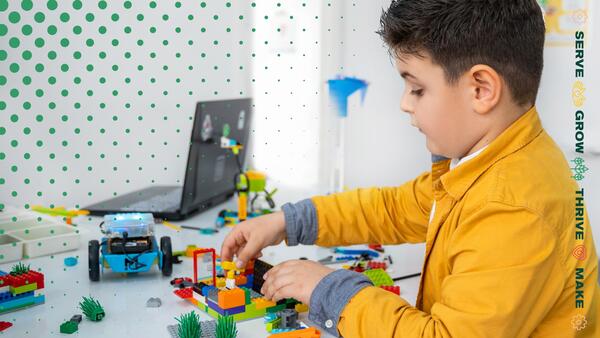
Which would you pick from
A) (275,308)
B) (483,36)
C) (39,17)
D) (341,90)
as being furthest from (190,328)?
(341,90)

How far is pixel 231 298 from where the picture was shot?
30.9 inches

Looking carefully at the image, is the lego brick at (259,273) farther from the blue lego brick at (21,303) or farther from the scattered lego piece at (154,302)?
the blue lego brick at (21,303)

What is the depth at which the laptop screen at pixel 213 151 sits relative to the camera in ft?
4.29

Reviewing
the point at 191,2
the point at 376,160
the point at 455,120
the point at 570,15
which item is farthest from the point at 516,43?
the point at 376,160

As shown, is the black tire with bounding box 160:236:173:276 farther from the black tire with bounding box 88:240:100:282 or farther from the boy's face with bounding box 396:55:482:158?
the boy's face with bounding box 396:55:482:158

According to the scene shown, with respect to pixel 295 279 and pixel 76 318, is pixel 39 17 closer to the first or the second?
pixel 76 318

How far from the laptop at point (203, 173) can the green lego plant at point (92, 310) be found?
53 centimetres

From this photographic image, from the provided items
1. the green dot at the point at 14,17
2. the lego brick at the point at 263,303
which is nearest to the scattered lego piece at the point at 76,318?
the lego brick at the point at 263,303

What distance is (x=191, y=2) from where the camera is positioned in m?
1.35

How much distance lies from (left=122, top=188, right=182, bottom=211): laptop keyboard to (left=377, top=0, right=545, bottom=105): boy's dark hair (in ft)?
2.92

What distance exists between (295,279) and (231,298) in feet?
0.38

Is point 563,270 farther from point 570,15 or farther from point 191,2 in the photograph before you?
point 191,2

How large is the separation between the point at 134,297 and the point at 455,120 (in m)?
0.53

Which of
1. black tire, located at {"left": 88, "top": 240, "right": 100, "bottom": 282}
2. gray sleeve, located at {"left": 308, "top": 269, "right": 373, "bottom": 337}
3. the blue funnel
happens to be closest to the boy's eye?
gray sleeve, located at {"left": 308, "top": 269, "right": 373, "bottom": 337}
